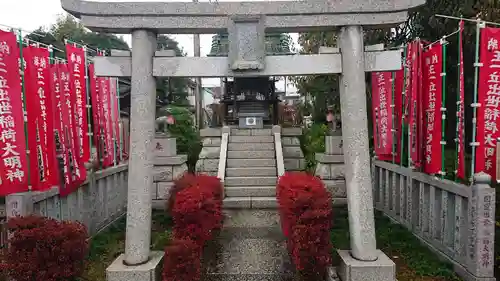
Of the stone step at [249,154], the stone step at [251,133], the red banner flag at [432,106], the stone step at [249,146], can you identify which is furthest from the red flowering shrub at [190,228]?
the stone step at [251,133]

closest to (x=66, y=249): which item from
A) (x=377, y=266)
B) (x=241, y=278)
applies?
(x=241, y=278)

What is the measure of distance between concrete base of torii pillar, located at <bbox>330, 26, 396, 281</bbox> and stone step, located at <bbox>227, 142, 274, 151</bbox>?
652 centimetres

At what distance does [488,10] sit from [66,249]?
992 centimetres

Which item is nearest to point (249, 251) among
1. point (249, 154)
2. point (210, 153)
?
point (249, 154)

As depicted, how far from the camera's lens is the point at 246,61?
15.9 feet

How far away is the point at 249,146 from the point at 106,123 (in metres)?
4.67

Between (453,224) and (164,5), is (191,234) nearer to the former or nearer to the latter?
(164,5)

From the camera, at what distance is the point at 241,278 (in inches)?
214

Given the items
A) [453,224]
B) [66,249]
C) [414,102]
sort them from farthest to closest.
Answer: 1. [414,102]
2. [453,224]
3. [66,249]

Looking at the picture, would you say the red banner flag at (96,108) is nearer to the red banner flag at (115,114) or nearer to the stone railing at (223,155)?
the red banner flag at (115,114)

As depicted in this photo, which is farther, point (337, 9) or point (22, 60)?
point (22, 60)

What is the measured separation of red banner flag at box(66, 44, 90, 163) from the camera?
687 cm

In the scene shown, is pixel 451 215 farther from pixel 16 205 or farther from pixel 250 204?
pixel 16 205

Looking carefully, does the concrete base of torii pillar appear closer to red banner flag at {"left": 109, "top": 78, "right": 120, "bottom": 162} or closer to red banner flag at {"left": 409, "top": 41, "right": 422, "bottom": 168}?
red banner flag at {"left": 409, "top": 41, "right": 422, "bottom": 168}
